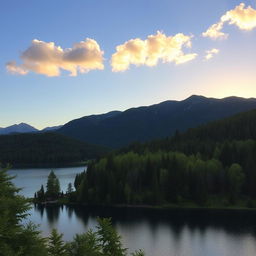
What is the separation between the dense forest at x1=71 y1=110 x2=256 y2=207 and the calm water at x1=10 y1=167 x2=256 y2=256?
1361 centimetres

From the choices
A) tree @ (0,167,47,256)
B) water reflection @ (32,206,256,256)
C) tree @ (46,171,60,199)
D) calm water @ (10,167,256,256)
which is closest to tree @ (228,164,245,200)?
water reflection @ (32,206,256,256)

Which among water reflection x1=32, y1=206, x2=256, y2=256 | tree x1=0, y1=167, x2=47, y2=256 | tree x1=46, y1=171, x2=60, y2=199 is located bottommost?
water reflection x1=32, y1=206, x2=256, y2=256

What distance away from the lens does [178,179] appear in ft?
511

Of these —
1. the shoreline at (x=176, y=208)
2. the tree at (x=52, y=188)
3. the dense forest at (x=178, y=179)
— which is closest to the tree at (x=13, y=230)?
the shoreline at (x=176, y=208)

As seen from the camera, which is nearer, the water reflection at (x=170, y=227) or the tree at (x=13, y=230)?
the tree at (x=13, y=230)

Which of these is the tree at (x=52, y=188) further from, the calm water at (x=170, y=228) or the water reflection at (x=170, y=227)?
the water reflection at (x=170, y=227)

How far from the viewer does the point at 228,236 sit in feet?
332

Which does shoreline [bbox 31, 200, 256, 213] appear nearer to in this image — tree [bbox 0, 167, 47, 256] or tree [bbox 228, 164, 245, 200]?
tree [bbox 228, 164, 245, 200]

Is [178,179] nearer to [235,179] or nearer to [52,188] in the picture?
[235,179]

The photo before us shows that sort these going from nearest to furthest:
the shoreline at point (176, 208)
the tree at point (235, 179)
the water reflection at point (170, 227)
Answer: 1. the water reflection at point (170, 227)
2. the shoreline at point (176, 208)
3. the tree at point (235, 179)

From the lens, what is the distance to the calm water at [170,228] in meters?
91.0

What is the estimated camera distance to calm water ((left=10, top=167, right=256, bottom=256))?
299ft

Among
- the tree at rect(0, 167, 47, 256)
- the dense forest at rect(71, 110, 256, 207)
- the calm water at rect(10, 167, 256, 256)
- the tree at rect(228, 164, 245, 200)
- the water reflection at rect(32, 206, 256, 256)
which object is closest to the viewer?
the tree at rect(0, 167, 47, 256)

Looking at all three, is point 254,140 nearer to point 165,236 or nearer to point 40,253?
point 165,236
